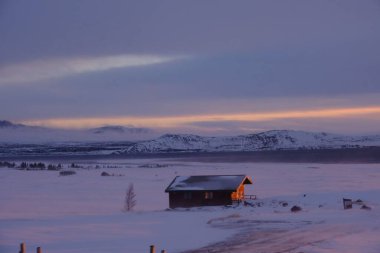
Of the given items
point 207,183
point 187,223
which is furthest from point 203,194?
point 187,223

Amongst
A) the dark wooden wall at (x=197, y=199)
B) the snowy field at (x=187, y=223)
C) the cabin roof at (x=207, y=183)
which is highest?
the cabin roof at (x=207, y=183)

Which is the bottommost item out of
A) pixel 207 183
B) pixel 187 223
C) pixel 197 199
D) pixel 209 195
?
pixel 187 223

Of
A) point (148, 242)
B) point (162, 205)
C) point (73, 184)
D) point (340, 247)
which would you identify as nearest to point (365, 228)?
point (340, 247)

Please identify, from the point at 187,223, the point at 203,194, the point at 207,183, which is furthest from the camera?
the point at 207,183

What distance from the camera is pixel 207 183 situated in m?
43.3

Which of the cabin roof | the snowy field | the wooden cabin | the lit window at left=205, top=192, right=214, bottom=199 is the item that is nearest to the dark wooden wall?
the wooden cabin

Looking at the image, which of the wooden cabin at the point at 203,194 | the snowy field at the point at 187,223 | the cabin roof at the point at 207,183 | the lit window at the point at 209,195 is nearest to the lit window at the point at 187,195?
the wooden cabin at the point at 203,194

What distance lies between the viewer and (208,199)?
42250mm

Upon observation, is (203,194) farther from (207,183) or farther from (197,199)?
(207,183)

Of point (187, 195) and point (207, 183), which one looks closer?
point (187, 195)

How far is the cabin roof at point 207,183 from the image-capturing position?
138 feet

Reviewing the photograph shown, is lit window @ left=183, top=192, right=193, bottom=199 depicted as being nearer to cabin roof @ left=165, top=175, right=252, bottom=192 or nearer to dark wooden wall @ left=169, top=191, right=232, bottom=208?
dark wooden wall @ left=169, top=191, right=232, bottom=208

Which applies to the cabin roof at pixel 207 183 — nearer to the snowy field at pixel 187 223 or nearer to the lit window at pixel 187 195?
the lit window at pixel 187 195

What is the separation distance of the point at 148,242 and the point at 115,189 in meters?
33.3
